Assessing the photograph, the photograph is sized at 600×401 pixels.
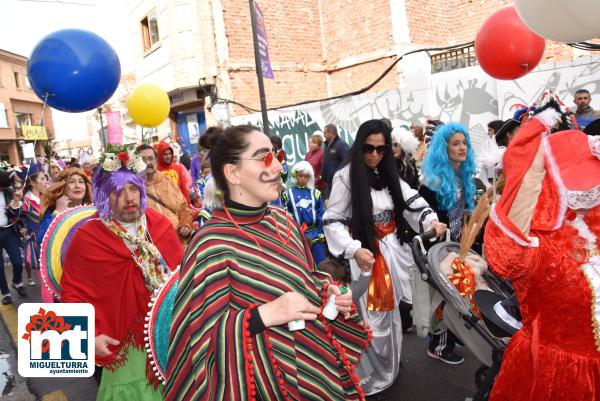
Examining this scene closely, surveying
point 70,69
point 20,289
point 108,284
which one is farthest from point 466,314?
point 20,289

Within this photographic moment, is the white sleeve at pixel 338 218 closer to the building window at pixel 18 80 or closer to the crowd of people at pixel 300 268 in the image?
the crowd of people at pixel 300 268

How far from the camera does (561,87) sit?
8.27 metres

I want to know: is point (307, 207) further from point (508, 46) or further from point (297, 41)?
point (297, 41)

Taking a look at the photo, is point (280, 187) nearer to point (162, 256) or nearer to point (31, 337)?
point (162, 256)

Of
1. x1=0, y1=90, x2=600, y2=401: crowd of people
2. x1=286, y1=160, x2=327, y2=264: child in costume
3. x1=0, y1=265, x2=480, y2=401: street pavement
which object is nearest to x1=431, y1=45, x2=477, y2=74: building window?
x1=286, y1=160, x2=327, y2=264: child in costume

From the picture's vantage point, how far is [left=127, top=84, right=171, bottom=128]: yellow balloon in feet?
21.3

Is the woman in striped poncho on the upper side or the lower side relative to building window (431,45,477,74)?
lower

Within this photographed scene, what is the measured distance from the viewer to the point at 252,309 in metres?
1.64

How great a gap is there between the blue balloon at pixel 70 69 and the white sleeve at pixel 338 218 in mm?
2708

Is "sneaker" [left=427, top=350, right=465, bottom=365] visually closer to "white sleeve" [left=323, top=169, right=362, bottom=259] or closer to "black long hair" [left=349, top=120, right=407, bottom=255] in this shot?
"black long hair" [left=349, top=120, right=407, bottom=255]

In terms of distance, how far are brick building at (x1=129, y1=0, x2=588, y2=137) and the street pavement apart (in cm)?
1111

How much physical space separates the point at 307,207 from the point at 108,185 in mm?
2990

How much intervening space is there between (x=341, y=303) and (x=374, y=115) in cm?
949

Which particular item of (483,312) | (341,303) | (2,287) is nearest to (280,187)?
(341,303)
